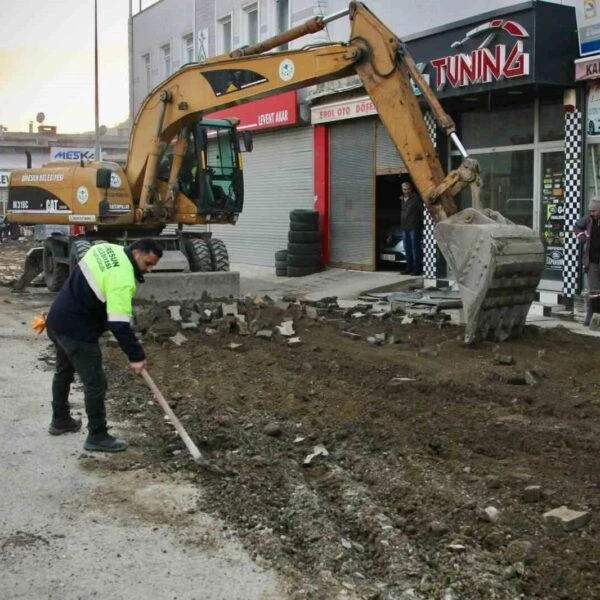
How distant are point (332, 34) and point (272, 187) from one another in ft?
14.3

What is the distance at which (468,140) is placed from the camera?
53.7 feet

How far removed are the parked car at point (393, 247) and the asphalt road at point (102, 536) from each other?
38.9ft

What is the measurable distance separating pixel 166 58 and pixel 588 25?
1824 cm

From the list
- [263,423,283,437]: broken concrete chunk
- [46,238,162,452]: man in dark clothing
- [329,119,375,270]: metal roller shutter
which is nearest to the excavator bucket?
[263,423,283,437]: broken concrete chunk

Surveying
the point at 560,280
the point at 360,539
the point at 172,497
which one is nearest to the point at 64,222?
the point at 560,280

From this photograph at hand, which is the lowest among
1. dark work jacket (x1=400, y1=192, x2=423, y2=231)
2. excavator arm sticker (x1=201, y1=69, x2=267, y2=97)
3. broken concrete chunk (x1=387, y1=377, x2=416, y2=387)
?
broken concrete chunk (x1=387, y1=377, x2=416, y2=387)

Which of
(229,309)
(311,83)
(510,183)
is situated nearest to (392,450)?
(229,309)

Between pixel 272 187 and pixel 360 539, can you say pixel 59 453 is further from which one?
pixel 272 187

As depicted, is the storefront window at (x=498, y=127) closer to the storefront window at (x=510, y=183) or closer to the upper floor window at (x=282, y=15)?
the storefront window at (x=510, y=183)

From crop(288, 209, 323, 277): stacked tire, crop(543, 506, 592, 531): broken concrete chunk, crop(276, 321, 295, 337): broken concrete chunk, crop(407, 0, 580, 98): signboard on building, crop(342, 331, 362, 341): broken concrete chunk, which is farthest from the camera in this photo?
crop(288, 209, 323, 277): stacked tire

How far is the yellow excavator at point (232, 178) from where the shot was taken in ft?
→ 31.4

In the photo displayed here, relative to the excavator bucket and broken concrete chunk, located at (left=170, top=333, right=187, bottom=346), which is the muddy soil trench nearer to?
broken concrete chunk, located at (left=170, top=333, right=187, bottom=346)

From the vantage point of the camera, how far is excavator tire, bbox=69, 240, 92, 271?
14.8 metres

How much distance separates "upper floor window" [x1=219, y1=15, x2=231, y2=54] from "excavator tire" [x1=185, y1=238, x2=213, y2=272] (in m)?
11.1
